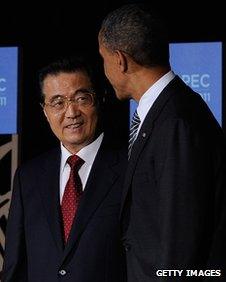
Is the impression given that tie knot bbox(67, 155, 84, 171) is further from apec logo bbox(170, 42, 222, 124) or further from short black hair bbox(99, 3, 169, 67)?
apec logo bbox(170, 42, 222, 124)

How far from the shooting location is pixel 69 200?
2.33 meters

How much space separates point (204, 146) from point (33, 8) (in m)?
2.35

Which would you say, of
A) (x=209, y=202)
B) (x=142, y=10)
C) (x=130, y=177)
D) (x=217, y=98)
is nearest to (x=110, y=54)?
(x=142, y=10)

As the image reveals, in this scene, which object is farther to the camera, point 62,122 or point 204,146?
point 62,122

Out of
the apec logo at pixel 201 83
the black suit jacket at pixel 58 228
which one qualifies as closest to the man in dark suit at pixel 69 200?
the black suit jacket at pixel 58 228

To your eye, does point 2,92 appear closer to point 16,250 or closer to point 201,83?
point 201,83

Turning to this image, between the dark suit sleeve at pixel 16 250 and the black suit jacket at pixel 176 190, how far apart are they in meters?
0.59

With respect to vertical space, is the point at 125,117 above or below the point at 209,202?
above

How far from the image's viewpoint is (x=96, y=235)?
7.30 feet

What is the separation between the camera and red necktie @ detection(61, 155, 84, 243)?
231 cm

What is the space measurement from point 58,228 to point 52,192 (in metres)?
0.13

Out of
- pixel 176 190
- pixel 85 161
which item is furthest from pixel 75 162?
pixel 176 190

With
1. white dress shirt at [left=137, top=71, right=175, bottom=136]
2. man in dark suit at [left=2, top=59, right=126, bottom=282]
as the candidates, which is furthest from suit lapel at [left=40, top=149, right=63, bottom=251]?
white dress shirt at [left=137, top=71, right=175, bottom=136]

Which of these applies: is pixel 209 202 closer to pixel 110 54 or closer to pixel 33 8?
pixel 110 54
